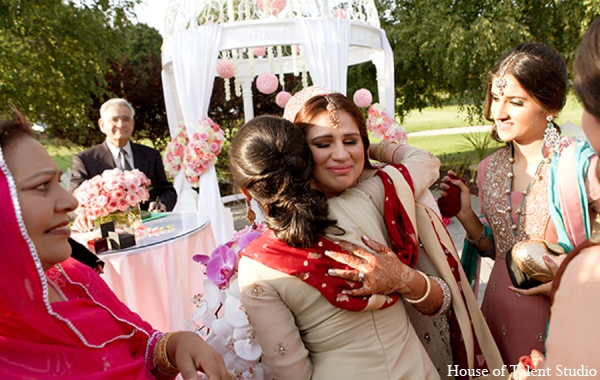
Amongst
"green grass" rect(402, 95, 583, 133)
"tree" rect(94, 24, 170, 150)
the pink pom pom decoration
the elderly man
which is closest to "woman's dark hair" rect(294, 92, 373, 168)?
the elderly man

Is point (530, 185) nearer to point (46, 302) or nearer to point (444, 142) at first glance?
point (46, 302)

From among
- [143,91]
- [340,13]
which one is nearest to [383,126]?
[340,13]

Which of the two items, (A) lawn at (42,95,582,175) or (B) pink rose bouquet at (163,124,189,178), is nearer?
(B) pink rose bouquet at (163,124,189,178)

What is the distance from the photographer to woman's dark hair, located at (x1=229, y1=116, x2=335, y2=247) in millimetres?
1413

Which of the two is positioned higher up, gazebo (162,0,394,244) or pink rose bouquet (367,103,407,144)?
gazebo (162,0,394,244)

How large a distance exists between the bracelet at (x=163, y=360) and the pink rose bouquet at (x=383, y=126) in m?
5.29

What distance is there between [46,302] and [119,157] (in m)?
3.70

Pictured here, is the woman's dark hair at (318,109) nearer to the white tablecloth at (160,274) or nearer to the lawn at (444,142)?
the lawn at (444,142)

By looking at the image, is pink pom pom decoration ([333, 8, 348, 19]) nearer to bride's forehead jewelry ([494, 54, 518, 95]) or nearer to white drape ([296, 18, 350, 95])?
white drape ([296, 18, 350, 95])

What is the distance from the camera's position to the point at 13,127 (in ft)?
4.08

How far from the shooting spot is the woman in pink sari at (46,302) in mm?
1141

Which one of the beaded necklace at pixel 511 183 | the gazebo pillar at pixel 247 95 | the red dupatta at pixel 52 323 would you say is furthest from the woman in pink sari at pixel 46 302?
the gazebo pillar at pixel 247 95

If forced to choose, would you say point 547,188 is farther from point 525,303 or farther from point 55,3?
point 55,3

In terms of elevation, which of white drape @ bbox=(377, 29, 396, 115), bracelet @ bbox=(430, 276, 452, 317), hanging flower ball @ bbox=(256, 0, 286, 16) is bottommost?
bracelet @ bbox=(430, 276, 452, 317)
